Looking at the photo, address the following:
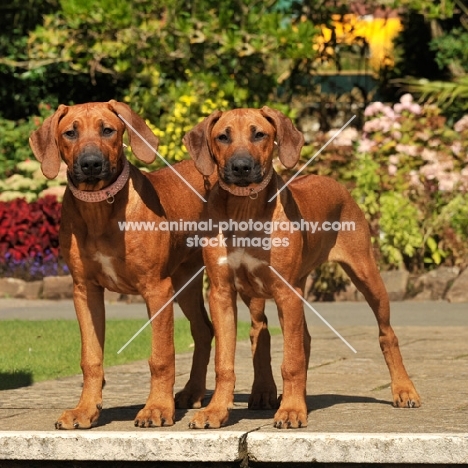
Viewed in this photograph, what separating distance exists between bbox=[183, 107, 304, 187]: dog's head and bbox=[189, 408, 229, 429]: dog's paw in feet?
3.54

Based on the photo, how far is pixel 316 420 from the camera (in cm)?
586

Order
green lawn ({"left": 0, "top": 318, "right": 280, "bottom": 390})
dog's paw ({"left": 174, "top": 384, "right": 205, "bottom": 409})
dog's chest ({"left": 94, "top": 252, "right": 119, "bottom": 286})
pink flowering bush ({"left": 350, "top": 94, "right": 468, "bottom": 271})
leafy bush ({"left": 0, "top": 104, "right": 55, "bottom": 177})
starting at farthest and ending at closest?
leafy bush ({"left": 0, "top": 104, "right": 55, "bottom": 177}) < pink flowering bush ({"left": 350, "top": 94, "right": 468, "bottom": 271}) < green lawn ({"left": 0, "top": 318, "right": 280, "bottom": 390}) < dog's paw ({"left": 174, "top": 384, "right": 205, "bottom": 409}) < dog's chest ({"left": 94, "top": 252, "right": 119, "bottom": 286})

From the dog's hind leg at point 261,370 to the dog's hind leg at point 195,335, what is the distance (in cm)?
32

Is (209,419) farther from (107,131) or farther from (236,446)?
(107,131)

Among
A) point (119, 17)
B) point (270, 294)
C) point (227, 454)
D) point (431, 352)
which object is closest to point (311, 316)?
point (431, 352)

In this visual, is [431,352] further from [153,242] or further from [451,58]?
[451,58]

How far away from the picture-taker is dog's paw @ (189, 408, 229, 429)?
5545 mm

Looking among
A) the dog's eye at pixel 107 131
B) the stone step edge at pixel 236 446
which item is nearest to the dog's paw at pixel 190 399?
the stone step edge at pixel 236 446

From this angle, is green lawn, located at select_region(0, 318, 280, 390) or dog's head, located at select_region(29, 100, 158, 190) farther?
green lawn, located at select_region(0, 318, 280, 390)

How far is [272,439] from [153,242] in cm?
122

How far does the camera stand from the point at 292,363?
5.76 meters

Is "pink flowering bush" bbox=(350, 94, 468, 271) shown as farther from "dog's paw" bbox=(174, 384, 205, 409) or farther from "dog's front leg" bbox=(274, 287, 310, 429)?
"dog's front leg" bbox=(274, 287, 310, 429)

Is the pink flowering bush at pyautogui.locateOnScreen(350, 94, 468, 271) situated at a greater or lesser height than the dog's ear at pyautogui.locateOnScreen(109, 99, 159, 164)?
lesser

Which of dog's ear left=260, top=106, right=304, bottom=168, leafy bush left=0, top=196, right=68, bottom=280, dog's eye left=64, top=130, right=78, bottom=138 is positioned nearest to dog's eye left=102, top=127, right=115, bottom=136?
dog's eye left=64, top=130, right=78, bottom=138
